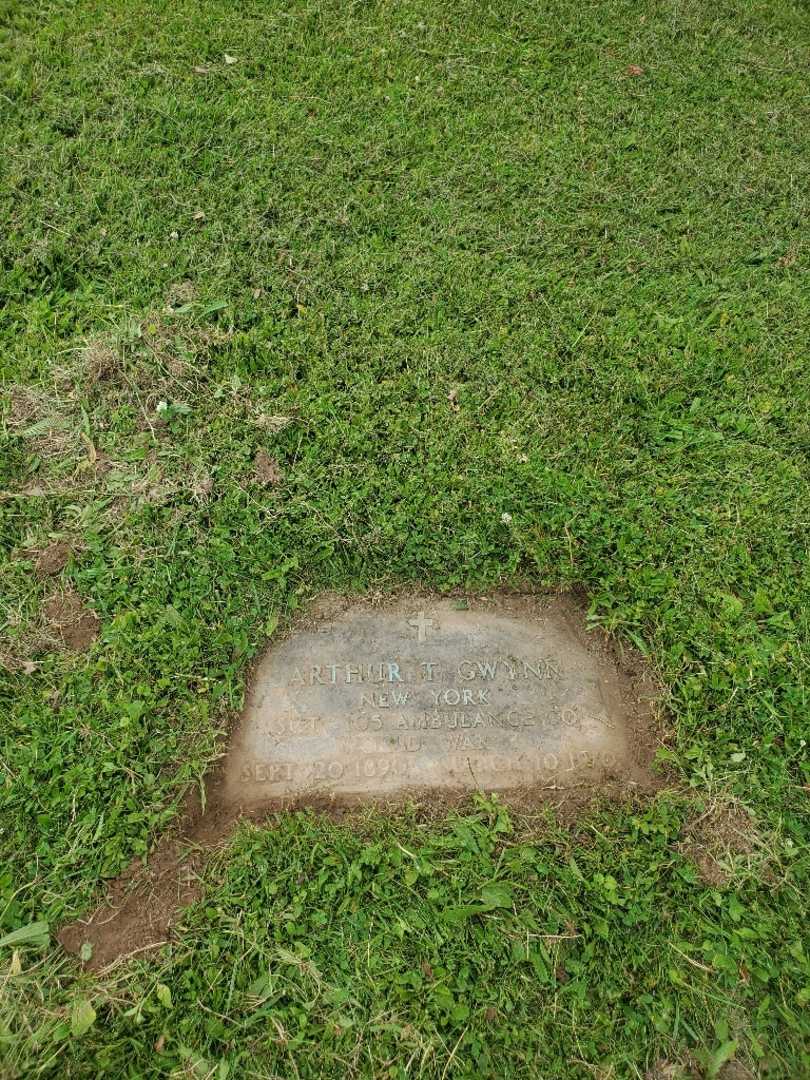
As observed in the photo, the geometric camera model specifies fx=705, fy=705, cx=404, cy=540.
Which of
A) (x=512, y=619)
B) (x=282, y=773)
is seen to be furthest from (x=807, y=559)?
(x=282, y=773)

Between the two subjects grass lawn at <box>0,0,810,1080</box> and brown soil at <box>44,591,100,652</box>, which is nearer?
grass lawn at <box>0,0,810,1080</box>

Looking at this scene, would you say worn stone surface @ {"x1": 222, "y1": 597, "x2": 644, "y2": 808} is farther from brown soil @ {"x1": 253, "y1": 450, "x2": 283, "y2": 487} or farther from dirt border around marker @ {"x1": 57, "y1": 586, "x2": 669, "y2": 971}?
brown soil @ {"x1": 253, "y1": 450, "x2": 283, "y2": 487}

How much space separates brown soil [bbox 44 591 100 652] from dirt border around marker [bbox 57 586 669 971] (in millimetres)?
655

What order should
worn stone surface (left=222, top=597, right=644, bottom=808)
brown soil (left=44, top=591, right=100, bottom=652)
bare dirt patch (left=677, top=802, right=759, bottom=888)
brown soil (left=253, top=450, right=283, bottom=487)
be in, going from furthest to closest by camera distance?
brown soil (left=253, top=450, right=283, bottom=487) → brown soil (left=44, top=591, right=100, bottom=652) → worn stone surface (left=222, top=597, right=644, bottom=808) → bare dirt patch (left=677, top=802, right=759, bottom=888)

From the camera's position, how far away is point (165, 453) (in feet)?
9.99

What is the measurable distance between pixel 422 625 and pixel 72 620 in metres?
1.39

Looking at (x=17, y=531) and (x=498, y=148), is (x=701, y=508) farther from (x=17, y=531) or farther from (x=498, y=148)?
(x=17, y=531)

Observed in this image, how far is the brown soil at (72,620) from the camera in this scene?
2.77m

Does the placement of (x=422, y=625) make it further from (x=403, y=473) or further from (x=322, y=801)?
(x=322, y=801)

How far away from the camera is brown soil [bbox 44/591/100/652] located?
109 inches

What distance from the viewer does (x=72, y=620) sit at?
9.18 feet

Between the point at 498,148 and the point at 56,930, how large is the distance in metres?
4.12

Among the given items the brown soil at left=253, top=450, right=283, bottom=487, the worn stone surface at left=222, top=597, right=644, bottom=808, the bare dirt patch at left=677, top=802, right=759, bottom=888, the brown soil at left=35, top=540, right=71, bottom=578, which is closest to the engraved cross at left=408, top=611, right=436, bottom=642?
the worn stone surface at left=222, top=597, right=644, bottom=808

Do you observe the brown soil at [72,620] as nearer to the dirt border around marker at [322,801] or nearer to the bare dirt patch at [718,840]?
the dirt border around marker at [322,801]
